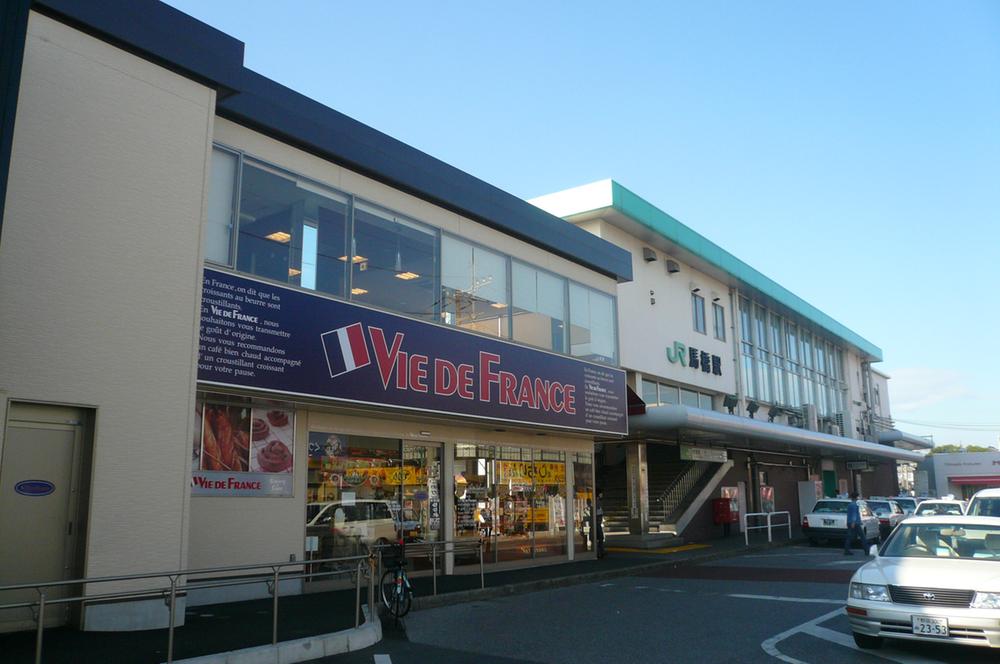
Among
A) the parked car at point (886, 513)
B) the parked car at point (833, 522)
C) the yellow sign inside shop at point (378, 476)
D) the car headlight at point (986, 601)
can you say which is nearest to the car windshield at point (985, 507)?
the car headlight at point (986, 601)

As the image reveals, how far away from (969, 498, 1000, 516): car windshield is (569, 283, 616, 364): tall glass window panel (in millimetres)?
8468

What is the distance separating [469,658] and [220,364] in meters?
5.16

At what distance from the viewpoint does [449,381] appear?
15133mm

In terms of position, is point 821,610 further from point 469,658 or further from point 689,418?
point 689,418

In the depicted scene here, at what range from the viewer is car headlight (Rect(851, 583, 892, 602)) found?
8406mm

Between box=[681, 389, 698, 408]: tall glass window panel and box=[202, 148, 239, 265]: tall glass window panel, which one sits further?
box=[681, 389, 698, 408]: tall glass window panel

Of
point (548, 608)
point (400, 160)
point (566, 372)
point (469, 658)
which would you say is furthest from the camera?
point (566, 372)

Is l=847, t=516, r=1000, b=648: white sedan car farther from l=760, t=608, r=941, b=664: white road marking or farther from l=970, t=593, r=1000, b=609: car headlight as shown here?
l=760, t=608, r=941, b=664: white road marking

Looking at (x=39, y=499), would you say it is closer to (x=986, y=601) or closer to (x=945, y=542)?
(x=986, y=601)

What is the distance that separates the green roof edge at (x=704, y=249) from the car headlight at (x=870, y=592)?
16.6m

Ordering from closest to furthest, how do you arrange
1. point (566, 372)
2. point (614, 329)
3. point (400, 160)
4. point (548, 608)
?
point (548, 608), point (400, 160), point (566, 372), point (614, 329)

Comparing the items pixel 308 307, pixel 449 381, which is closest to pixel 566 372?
pixel 449 381

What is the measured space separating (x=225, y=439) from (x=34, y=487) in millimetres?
3238

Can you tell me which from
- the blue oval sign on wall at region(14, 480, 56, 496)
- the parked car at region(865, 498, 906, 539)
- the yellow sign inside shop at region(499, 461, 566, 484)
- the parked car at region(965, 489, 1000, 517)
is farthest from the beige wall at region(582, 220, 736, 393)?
the blue oval sign on wall at region(14, 480, 56, 496)
